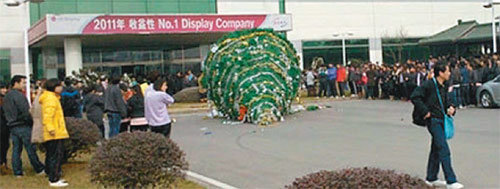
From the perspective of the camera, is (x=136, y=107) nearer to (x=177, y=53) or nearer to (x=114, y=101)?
→ (x=114, y=101)

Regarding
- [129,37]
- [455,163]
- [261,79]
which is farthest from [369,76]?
[455,163]

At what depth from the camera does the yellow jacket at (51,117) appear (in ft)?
31.6

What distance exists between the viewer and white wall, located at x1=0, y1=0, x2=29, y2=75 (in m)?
39.6

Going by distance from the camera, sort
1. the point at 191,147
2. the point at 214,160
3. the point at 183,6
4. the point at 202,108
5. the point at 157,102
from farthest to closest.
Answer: the point at 183,6
the point at 202,108
the point at 191,147
the point at 214,160
the point at 157,102

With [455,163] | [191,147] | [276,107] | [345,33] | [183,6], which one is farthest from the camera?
[345,33]

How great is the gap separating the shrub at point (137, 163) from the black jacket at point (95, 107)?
606 cm

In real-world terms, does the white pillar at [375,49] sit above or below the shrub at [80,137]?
above

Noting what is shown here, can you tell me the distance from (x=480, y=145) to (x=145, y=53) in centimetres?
3281

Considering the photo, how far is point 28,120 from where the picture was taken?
10656 millimetres

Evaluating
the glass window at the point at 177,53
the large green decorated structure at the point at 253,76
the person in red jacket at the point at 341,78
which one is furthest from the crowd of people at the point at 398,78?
the glass window at the point at 177,53

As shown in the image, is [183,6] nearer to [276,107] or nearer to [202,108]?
[202,108]

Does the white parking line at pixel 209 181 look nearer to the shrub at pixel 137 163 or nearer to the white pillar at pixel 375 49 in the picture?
the shrub at pixel 137 163

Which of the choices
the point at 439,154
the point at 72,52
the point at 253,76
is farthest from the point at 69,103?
the point at 72,52

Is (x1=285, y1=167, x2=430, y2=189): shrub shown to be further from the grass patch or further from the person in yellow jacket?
the person in yellow jacket
